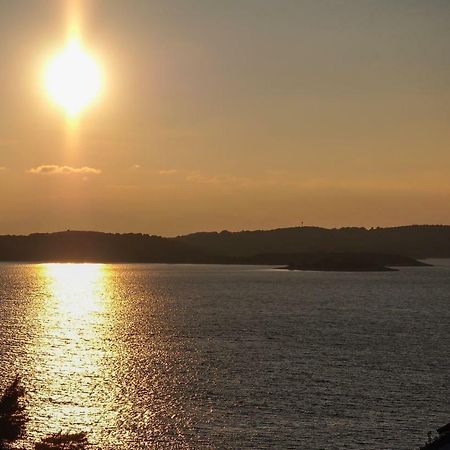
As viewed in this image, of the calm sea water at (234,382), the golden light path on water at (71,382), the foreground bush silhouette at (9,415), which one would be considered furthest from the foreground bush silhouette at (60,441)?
the golden light path on water at (71,382)

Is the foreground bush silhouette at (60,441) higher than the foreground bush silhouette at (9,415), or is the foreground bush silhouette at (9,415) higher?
the foreground bush silhouette at (9,415)

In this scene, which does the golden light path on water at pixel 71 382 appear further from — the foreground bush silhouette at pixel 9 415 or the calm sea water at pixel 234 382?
the foreground bush silhouette at pixel 9 415

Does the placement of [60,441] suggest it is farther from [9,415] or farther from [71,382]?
[71,382]

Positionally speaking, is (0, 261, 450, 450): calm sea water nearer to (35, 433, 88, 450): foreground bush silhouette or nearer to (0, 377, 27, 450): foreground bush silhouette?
(35, 433, 88, 450): foreground bush silhouette

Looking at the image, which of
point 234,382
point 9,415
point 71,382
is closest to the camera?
point 9,415

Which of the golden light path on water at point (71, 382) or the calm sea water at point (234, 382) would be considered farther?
the golden light path on water at point (71, 382)

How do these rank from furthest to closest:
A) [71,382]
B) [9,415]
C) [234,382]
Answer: [234,382] → [71,382] → [9,415]

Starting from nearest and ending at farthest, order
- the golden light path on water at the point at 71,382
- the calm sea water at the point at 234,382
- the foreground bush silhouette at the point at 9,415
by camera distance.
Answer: the foreground bush silhouette at the point at 9,415 → the calm sea water at the point at 234,382 → the golden light path on water at the point at 71,382

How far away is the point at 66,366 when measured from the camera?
103000 mm

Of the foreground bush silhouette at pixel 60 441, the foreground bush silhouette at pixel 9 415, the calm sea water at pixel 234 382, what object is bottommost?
the calm sea water at pixel 234 382

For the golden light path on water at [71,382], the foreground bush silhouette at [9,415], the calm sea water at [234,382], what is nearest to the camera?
the foreground bush silhouette at [9,415]

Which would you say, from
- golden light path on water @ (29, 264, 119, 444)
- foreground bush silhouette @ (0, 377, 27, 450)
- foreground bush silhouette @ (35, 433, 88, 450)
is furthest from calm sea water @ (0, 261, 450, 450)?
foreground bush silhouette @ (0, 377, 27, 450)

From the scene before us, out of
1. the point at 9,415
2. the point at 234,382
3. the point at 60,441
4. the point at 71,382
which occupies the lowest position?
the point at 234,382

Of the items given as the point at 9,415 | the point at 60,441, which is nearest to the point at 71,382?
the point at 9,415
